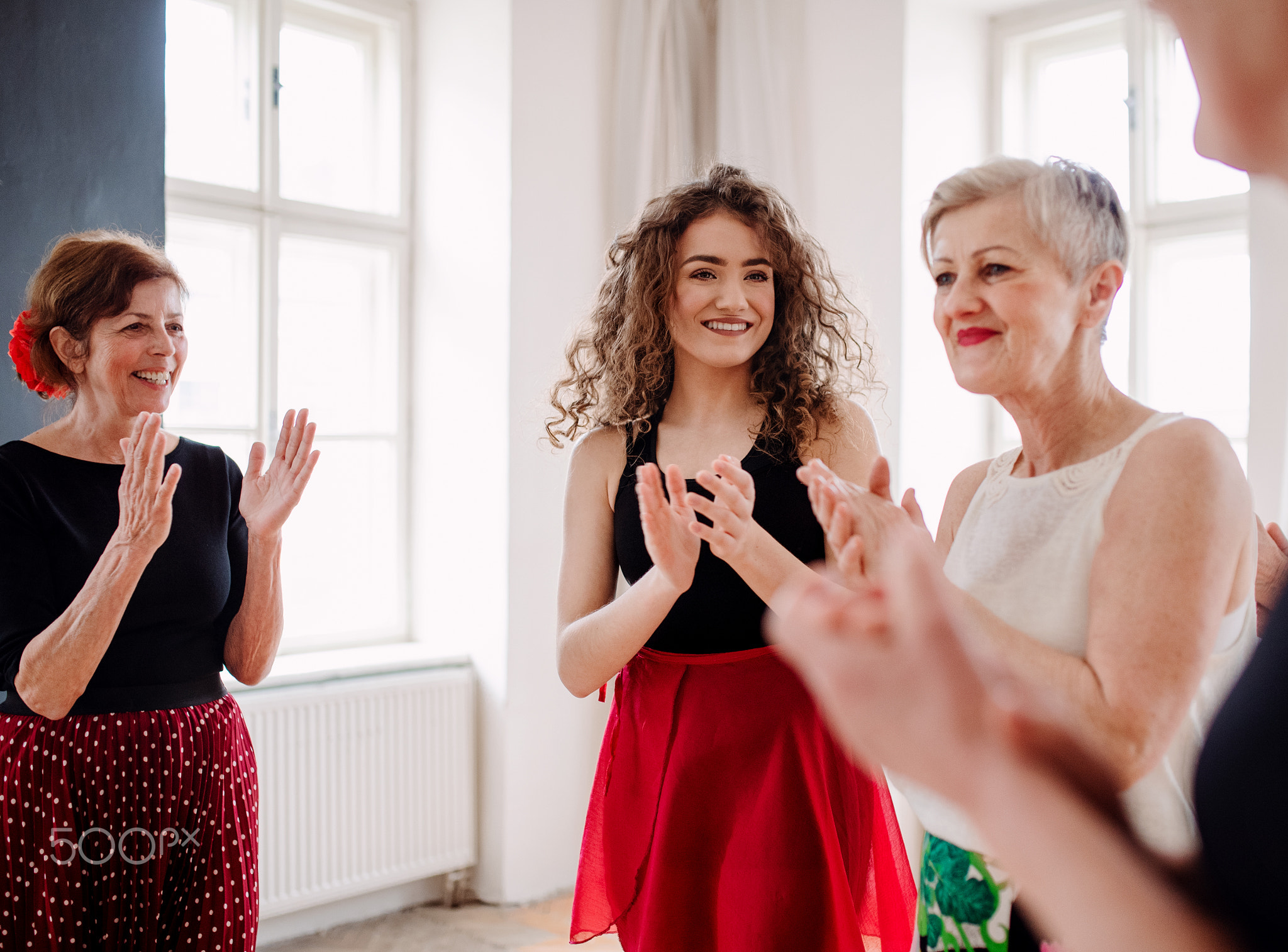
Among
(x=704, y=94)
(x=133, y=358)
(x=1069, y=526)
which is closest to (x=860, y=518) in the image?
(x=1069, y=526)

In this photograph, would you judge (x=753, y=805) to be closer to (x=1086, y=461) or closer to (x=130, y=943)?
(x=1086, y=461)

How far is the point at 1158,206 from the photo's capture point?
11.1 ft

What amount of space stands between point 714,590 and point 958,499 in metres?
0.47

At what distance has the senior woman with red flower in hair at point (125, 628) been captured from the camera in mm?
1587

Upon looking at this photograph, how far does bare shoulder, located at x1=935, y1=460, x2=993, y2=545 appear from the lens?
1356 millimetres

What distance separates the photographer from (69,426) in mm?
1798

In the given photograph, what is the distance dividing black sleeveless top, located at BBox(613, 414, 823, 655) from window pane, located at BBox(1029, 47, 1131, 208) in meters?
2.30

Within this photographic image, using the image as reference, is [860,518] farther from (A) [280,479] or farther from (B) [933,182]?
(B) [933,182]

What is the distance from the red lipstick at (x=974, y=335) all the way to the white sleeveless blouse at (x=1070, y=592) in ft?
0.58

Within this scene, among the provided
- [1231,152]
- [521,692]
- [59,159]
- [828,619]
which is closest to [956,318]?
[1231,152]

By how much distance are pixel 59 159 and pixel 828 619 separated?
243cm

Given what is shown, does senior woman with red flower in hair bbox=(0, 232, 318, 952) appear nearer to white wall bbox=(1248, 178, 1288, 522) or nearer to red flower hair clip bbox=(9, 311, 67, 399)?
red flower hair clip bbox=(9, 311, 67, 399)

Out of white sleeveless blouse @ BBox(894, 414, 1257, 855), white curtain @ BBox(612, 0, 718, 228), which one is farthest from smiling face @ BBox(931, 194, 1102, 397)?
white curtain @ BBox(612, 0, 718, 228)

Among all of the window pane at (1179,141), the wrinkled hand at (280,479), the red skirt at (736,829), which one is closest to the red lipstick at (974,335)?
the red skirt at (736,829)
